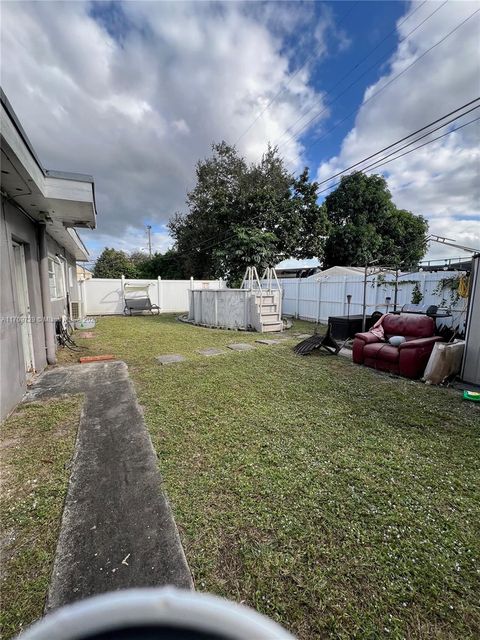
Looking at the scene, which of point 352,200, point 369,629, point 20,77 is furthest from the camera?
point 352,200

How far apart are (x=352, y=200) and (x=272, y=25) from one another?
16.2 m

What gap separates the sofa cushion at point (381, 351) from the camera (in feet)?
16.8

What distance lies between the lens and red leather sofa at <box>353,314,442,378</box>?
4.87m

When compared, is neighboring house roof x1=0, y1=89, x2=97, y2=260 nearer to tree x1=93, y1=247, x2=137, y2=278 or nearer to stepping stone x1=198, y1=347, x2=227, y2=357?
stepping stone x1=198, y1=347, x2=227, y2=357

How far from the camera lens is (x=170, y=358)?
6.04 m

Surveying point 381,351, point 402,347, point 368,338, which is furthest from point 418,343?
point 368,338

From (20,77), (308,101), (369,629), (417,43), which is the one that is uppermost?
(308,101)

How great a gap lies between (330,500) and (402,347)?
3765mm

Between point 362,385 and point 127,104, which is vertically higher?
point 127,104

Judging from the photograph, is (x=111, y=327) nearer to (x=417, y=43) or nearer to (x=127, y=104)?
(x=127, y=104)

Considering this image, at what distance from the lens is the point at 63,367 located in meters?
5.36

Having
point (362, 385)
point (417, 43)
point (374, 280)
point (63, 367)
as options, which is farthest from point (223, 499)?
point (374, 280)

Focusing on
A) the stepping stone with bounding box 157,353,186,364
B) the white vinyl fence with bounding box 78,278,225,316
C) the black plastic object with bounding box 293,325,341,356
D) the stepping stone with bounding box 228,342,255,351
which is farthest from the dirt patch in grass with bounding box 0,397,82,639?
the white vinyl fence with bounding box 78,278,225,316

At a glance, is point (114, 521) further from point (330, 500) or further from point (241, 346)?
point (241, 346)
